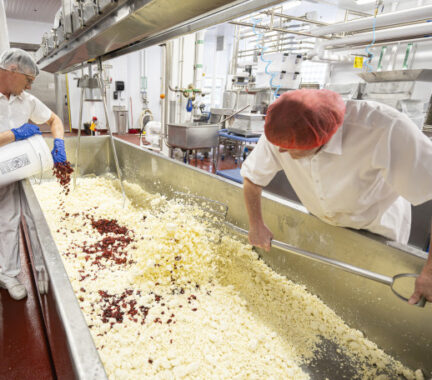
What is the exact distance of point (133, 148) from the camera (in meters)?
3.26

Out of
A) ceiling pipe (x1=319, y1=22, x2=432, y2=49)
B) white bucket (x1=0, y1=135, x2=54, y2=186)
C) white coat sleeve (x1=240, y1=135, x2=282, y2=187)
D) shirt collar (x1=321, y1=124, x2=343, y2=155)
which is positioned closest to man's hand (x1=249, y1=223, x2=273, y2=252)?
white coat sleeve (x1=240, y1=135, x2=282, y2=187)

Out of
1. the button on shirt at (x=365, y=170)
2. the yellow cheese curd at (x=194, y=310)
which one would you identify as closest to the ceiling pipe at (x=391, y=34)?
the button on shirt at (x=365, y=170)

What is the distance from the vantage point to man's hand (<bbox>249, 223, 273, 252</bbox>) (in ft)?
4.65

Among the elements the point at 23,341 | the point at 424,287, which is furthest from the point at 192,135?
the point at 424,287

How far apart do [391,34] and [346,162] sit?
3.67 metres

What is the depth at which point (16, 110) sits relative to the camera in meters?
2.10

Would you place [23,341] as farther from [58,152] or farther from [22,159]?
[58,152]

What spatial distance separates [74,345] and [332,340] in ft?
4.10

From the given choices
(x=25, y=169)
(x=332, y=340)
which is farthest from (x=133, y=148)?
(x=332, y=340)

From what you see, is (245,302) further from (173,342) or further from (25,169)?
(25,169)

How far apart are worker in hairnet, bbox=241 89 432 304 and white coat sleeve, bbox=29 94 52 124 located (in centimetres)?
195

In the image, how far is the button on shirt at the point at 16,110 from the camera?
6.61 feet

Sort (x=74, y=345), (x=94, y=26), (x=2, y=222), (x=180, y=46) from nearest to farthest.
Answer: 1. (x=74, y=345)
2. (x=94, y=26)
3. (x=2, y=222)
4. (x=180, y=46)

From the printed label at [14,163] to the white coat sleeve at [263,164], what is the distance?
5.22ft
